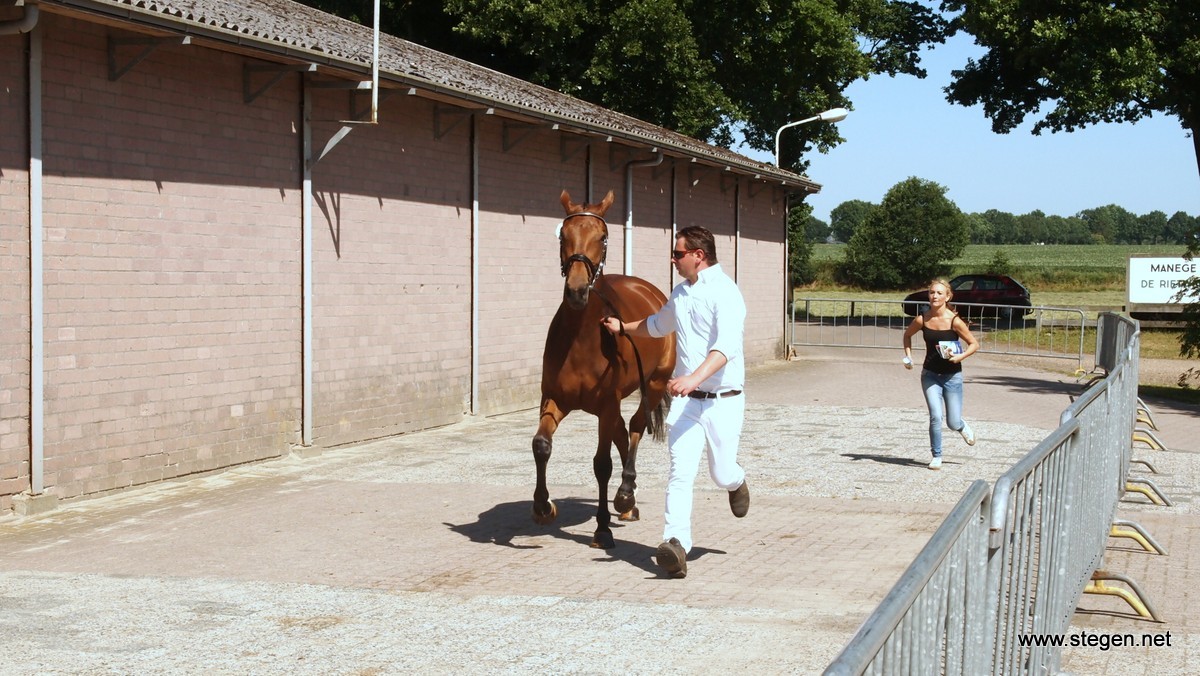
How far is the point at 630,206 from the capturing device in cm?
2217

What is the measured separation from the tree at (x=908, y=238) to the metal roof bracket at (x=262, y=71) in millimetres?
63334

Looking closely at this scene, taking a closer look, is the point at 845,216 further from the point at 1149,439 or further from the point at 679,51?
the point at 1149,439

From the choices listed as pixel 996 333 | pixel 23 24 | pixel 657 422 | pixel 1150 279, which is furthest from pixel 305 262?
pixel 1150 279

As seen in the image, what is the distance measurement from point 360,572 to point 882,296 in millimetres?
62878

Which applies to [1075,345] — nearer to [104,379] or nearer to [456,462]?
[456,462]

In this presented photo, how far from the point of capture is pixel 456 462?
13.5 m

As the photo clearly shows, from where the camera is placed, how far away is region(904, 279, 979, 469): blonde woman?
13.0m

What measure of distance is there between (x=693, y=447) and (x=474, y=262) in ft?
32.8

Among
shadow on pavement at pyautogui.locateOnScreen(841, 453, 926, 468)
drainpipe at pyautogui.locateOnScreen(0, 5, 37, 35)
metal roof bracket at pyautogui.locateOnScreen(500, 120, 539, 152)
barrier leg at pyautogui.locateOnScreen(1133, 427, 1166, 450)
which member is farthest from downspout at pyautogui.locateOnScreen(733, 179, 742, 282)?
drainpipe at pyautogui.locateOnScreen(0, 5, 37, 35)

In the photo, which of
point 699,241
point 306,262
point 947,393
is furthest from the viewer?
point 306,262

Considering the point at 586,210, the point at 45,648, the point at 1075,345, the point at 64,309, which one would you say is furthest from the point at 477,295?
the point at 1075,345

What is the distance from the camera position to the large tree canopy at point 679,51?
3319cm

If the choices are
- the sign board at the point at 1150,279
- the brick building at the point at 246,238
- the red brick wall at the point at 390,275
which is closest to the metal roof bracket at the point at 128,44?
the brick building at the point at 246,238

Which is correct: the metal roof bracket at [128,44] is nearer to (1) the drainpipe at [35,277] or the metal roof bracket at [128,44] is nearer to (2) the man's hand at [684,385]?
(1) the drainpipe at [35,277]
